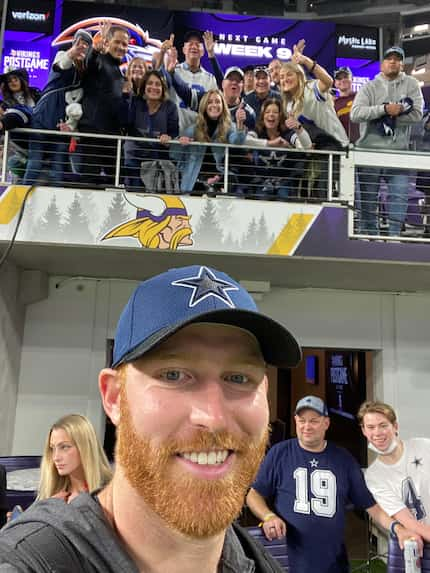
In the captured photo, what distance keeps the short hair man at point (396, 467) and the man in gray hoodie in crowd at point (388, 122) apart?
8.57 feet

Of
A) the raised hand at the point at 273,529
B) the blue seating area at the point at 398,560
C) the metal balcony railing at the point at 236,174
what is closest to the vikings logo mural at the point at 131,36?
the metal balcony railing at the point at 236,174

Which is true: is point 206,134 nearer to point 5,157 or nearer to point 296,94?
point 296,94

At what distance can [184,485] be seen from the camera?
0.63 m

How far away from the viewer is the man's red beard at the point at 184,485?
63 cm

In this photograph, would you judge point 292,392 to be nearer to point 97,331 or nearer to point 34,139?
point 97,331

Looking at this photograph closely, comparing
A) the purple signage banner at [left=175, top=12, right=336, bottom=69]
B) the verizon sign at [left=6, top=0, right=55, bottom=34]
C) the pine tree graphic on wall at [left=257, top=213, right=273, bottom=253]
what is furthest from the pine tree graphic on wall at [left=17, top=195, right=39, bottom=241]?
the verizon sign at [left=6, top=0, right=55, bottom=34]

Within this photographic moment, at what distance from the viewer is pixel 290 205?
15.4ft

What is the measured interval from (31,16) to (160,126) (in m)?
6.39

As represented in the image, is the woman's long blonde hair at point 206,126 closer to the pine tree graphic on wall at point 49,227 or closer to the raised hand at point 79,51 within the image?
the raised hand at point 79,51

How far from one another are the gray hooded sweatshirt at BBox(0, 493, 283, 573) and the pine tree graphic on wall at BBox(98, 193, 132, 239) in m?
4.03

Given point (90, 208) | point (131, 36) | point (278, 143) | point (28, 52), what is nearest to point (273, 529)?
point (90, 208)

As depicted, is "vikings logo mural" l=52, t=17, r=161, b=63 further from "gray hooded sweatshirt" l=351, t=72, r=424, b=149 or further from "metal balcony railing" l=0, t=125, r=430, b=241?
"gray hooded sweatshirt" l=351, t=72, r=424, b=149

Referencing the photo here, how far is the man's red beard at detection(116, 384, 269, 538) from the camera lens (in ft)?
2.05

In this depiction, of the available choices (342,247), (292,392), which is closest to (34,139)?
(342,247)
